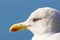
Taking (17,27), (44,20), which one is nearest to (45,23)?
(44,20)

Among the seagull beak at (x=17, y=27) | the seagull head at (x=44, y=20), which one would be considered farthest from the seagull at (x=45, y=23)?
the seagull beak at (x=17, y=27)

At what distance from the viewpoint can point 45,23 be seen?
22.5 meters

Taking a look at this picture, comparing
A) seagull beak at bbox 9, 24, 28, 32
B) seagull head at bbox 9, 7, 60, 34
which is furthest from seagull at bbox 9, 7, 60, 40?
seagull beak at bbox 9, 24, 28, 32

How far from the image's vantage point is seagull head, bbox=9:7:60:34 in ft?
73.3

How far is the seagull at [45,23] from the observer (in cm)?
2231

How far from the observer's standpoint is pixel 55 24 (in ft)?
73.3

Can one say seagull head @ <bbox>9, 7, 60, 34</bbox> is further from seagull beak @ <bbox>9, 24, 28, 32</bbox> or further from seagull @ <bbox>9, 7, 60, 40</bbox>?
seagull beak @ <bbox>9, 24, 28, 32</bbox>

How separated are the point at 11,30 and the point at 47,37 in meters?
0.89

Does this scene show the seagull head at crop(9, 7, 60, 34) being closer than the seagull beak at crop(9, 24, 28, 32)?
Yes

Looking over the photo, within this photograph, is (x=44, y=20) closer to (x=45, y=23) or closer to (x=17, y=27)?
(x=45, y=23)

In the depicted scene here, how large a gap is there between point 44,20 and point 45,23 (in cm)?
7

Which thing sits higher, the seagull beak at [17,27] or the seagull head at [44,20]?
the seagull beak at [17,27]

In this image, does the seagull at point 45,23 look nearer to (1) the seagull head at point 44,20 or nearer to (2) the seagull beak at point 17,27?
(1) the seagull head at point 44,20

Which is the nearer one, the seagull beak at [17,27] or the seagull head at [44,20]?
the seagull head at [44,20]
